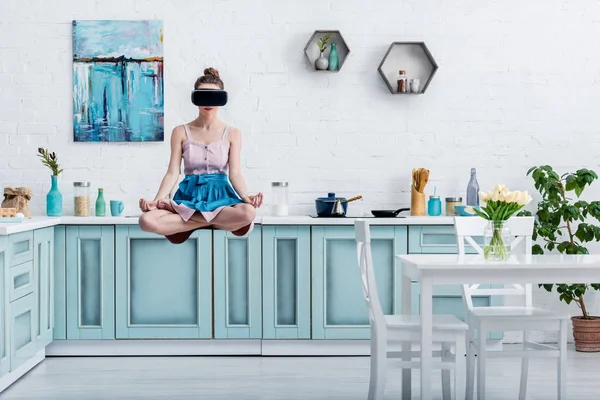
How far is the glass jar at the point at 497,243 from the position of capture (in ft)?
10.8

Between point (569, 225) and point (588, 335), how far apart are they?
744 mm

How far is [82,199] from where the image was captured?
5.09m

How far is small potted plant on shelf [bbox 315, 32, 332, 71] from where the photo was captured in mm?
5160

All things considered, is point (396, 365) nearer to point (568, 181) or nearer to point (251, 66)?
point (568, 181)

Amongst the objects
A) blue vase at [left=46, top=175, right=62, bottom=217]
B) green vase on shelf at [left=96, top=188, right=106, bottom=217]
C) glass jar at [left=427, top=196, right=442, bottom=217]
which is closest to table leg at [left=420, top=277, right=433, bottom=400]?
glass jar at [left=427, top=196, right=442, bottom=217]

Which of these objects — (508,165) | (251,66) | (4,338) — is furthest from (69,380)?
(508,165)

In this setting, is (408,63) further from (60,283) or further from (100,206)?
(60,283)

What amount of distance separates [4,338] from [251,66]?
8.08 feet

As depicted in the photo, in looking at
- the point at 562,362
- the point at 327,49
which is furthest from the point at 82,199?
the point at 562,362

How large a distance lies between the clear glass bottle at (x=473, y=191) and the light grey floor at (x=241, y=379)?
1077 millimetres

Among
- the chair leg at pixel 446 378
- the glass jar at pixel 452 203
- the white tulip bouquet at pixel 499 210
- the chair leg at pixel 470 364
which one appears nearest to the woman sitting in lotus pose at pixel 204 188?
the white tulip bouquet at pixel 499 210

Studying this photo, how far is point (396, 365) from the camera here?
3.28 m

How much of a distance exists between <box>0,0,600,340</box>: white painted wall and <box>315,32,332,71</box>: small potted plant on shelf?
11 centimetres

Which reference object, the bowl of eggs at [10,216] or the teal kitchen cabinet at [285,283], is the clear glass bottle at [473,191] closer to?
the teal kitchen cabinet at [285,283]
